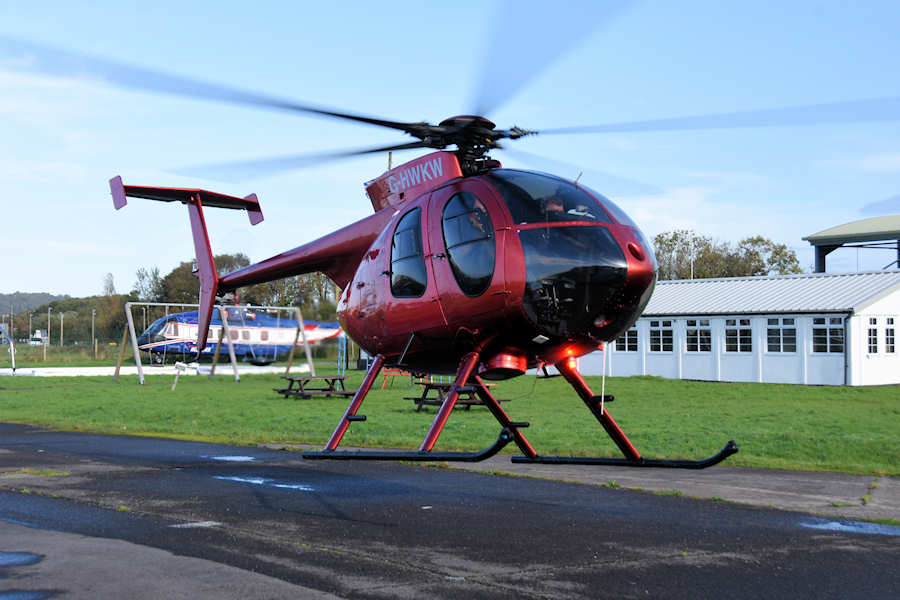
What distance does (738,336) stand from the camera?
33.8m

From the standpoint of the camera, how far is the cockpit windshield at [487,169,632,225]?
741cm

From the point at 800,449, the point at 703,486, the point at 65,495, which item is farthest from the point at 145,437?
the point at 800,449

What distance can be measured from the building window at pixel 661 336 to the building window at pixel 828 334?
6096 millimetres

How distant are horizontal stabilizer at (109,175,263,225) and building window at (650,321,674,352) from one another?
83.4ft

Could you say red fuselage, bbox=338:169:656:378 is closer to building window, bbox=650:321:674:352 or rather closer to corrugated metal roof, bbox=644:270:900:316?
corrugated metal roof, bbox=644:270:900:316

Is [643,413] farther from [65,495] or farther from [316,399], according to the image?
[65,495]

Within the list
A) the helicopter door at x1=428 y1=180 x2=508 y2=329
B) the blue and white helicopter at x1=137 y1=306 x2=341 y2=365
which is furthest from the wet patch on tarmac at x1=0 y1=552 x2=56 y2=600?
the blue and white helicopter at x1=137 y1=306 x2=341 y2=365

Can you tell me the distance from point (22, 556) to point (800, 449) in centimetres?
1118

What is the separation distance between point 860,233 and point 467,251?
42051 mm

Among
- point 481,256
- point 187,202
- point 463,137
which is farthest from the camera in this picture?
point 187,202

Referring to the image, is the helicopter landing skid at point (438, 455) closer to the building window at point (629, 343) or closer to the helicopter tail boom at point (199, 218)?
the helicopter tail boom at point (199, 218)

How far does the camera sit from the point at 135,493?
9867 millimetres

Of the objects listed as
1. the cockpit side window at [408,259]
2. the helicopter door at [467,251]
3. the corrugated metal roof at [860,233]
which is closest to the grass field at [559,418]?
the cockpit side window at [408,259]

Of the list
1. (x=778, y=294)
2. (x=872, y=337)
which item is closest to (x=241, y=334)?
(x=778, y=294)
